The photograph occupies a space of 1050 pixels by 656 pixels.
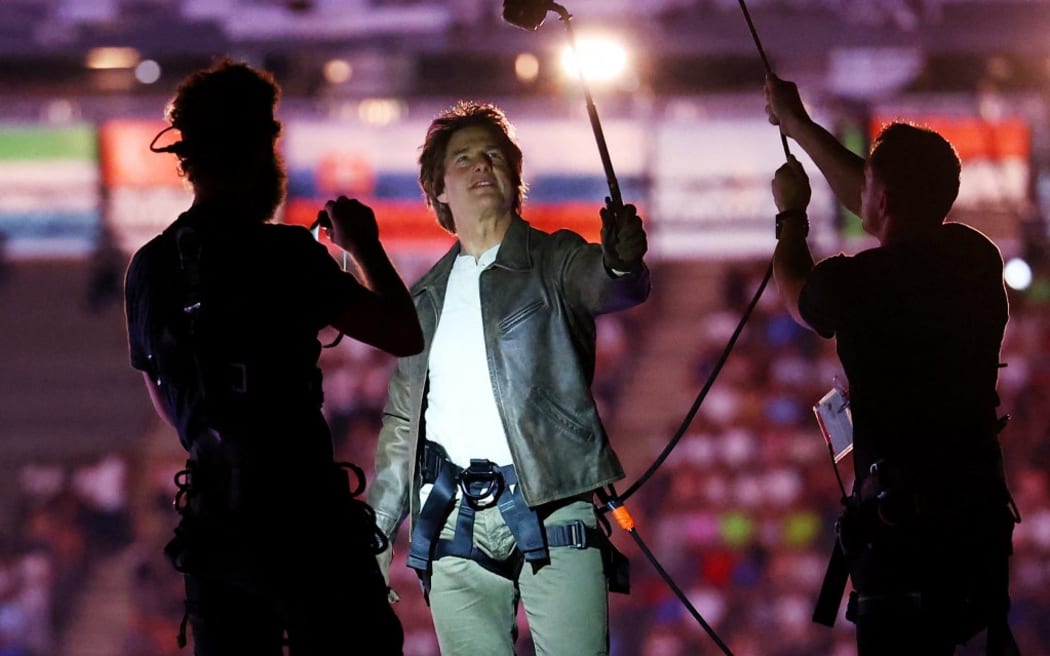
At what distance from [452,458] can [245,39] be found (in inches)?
217

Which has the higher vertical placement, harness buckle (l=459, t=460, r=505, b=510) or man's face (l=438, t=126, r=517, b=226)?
man's face (l=438, t=126, r=517, b=226)

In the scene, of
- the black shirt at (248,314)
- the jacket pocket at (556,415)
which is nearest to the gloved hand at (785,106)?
the jacket pocket at (556,415)

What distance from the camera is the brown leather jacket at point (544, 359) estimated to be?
9.55 feet

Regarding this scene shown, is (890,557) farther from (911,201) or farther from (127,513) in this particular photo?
(127,513)

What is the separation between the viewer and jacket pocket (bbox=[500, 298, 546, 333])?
2996mm

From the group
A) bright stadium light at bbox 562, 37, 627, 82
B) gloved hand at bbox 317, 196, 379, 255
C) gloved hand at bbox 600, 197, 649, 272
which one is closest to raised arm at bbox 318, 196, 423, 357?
gloved hand at bbox 317, 196, 379, 255

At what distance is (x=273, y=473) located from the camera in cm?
222

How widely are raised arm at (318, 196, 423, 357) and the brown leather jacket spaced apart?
60 centimetres

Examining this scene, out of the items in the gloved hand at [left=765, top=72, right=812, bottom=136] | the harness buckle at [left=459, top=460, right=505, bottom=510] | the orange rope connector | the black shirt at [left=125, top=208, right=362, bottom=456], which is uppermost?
the gloved hand at [left=765, top=72, right=812, bottom=136]

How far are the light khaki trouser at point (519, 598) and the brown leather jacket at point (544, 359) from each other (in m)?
0.11

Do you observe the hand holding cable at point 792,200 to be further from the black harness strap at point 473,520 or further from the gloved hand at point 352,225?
the gloved hand at point 352,225

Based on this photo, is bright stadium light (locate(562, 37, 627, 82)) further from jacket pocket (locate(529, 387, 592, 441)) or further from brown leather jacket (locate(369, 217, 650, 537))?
jacket pocket (locate(529, 387, 592, 441))

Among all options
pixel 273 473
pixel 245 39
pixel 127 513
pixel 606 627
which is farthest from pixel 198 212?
pixel 127 513

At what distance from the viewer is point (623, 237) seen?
8.82ft
